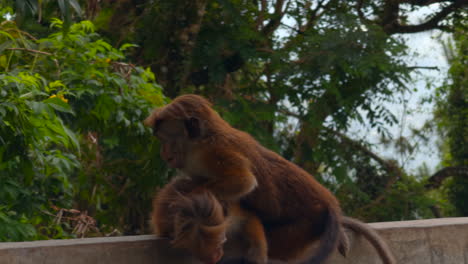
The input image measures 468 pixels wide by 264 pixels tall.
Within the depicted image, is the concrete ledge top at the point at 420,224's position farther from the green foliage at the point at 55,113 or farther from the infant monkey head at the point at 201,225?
the green foliage at the point at 55,113

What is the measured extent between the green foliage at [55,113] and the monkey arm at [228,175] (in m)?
0.96

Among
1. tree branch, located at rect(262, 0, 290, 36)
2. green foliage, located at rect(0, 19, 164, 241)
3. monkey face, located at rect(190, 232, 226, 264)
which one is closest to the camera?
monkey face, located at rect(190, 232, 226, 264)

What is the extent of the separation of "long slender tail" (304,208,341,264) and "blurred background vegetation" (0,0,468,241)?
5.19 ft

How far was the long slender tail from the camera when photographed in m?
3.13

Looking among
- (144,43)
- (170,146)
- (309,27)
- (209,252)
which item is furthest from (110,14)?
(209,252)

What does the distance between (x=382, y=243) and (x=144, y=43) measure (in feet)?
16.4

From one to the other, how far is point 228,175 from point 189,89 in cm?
463

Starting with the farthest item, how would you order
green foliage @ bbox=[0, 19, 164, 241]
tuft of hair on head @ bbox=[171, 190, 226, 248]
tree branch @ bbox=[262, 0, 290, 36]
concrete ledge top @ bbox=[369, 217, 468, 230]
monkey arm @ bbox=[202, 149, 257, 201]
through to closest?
1. tree branch @ bbox=[262, 0, 290, 36]
2. concrete ledge top @ bbox=[369, 217, 468, 230]
3. green foliage @ bbox=[0, 19, 164, 241]
4. monkey arm @ bbox=[202, 149, 257, 201]
5. tuft of hair on head @ bbox=[171, 190, 226, 248]

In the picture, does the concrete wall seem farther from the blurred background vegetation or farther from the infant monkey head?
the blurred background vegetation

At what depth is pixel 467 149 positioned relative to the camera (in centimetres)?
1127

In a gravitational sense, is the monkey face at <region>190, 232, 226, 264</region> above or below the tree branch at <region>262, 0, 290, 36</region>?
below

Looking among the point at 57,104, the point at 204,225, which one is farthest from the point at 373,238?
the point at 57,104

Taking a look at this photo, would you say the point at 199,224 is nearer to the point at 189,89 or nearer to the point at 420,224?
the point at 420,224

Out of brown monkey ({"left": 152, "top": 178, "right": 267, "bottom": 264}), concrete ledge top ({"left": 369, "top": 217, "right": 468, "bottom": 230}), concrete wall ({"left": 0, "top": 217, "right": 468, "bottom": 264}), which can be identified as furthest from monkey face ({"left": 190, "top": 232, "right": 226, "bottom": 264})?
concrete ledge top ({"left": 369, "top": 217, "right": 468, "bottom": 230})
